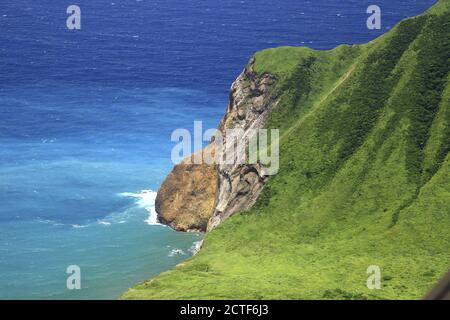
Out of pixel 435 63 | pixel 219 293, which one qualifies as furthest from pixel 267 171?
pixel 219 293

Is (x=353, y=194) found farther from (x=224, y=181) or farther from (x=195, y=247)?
(x=195, y=247)

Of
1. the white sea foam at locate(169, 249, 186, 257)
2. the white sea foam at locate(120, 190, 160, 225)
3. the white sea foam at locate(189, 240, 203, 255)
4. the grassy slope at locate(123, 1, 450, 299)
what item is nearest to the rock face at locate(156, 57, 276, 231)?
the white sea foam at locate(120, 190, 160, 225)

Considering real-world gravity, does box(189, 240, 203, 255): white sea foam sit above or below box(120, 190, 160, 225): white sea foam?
below

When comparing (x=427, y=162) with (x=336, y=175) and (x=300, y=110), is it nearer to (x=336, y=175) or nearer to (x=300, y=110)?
(x=336, y=175)

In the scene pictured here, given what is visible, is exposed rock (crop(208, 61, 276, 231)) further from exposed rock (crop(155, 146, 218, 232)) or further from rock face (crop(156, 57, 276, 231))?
exposed rock (crop(155, 146, 218, 232))

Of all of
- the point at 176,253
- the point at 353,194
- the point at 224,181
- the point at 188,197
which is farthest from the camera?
the point at 188,197

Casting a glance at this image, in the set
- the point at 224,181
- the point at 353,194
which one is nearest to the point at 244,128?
the point at 224,181

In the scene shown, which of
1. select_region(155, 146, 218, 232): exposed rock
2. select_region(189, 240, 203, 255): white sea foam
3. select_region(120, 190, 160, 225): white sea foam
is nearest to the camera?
select_region(189, 240, 203, 255): white sea foam

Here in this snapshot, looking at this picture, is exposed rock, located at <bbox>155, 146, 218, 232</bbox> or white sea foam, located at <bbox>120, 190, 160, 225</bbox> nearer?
exposed rock, located at <bbox>155, 146, 218, 232</bbox>
